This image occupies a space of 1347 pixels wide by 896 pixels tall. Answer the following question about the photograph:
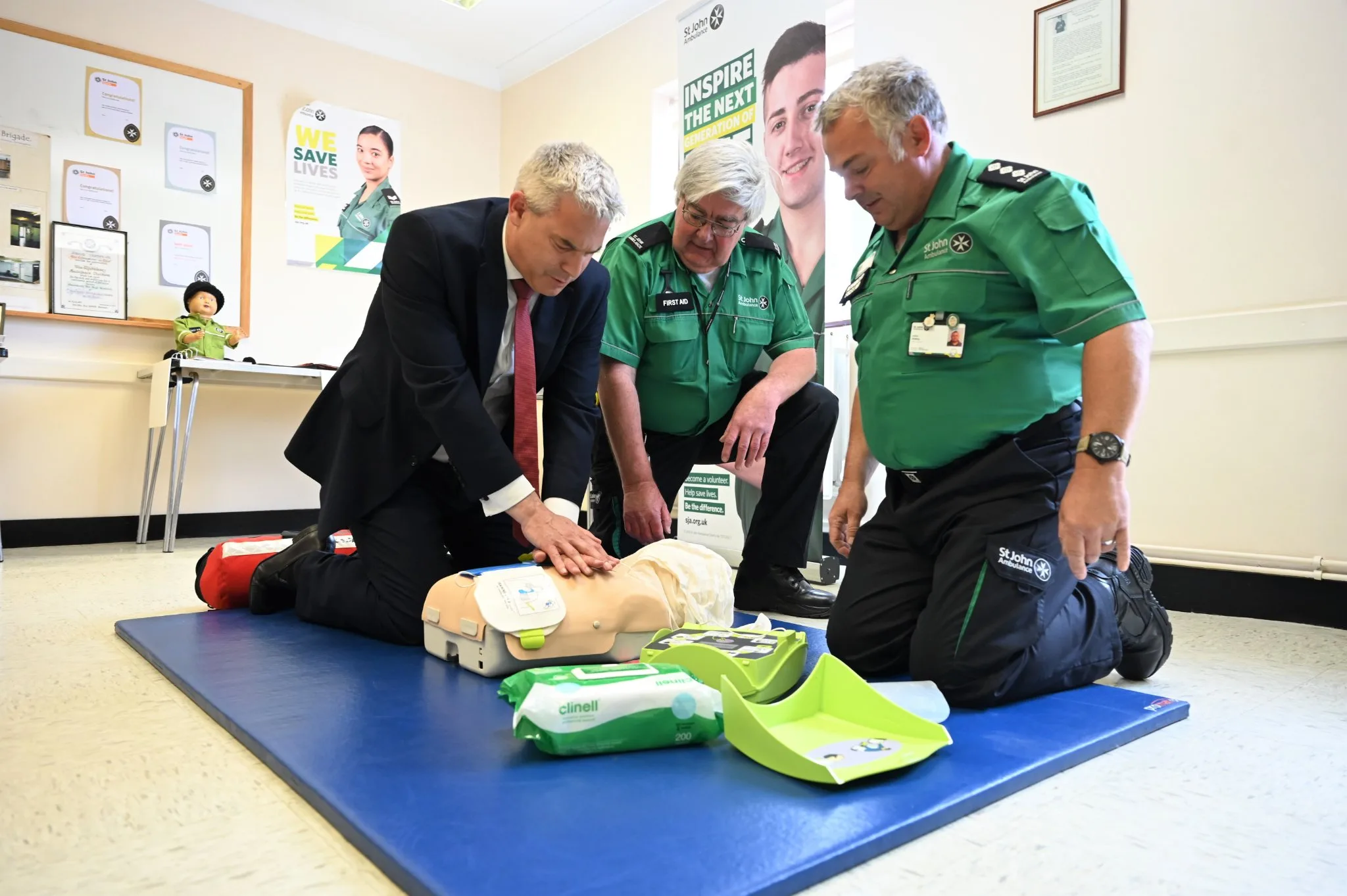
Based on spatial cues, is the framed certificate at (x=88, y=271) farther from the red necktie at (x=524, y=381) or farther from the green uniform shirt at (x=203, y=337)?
the red necktie at (x=524, y=381)

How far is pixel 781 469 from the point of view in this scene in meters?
2.40

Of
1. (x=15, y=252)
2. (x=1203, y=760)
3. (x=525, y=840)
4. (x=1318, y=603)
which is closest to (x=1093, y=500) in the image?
(x=1203, y=760)

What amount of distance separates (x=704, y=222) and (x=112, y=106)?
3.50 metres

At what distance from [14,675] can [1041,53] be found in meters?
3.19

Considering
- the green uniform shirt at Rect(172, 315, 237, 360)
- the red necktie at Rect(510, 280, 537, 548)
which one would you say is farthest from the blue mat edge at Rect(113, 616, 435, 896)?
the green uniform shirt at Rect(172, 315, 237, 360)

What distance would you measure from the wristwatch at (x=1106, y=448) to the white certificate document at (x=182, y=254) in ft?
14.2

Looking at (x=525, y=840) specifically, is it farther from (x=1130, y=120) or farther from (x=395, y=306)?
(x=1130, y=120)

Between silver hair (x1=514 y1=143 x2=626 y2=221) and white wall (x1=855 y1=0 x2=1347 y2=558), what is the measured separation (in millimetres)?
1783

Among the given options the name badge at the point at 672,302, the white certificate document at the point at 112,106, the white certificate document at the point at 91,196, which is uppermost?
the white certificate document at the point at 112,106

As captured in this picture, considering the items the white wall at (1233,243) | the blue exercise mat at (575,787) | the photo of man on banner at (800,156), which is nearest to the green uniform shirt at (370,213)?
the photo of man on banner at (800,156)

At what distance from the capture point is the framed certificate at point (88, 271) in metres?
4.02

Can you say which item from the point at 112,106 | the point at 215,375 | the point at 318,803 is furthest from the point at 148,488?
the point at 318,803

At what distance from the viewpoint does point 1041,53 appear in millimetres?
2902

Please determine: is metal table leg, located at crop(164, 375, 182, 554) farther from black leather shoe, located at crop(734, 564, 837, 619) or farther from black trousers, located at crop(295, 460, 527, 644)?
black leather shoe, located at crop(734, 564, 837, 619)
